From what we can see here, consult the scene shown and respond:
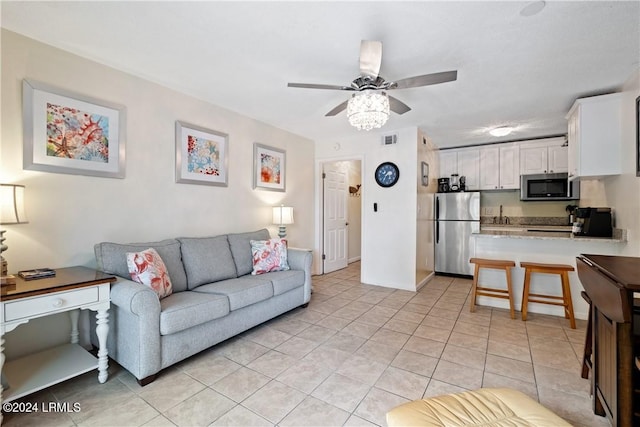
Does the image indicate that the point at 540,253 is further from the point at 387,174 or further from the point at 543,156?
the point at 543,156

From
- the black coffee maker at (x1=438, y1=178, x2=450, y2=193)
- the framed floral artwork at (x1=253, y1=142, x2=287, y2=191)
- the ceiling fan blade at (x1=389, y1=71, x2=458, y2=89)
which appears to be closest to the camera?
the ceiling fan blade at (x1=389, y1=71, x2=458, y2=89)

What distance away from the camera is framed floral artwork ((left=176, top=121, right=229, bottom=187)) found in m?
2.99

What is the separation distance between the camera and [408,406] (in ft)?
4.33

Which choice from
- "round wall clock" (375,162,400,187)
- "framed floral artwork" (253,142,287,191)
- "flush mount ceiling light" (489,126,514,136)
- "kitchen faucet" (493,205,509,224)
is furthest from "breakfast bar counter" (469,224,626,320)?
"framed floral artwork" (253,142,287,191)

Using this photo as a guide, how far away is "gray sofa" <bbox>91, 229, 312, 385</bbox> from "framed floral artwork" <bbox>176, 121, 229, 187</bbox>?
0.71 m

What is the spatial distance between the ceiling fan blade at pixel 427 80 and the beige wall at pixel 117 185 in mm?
2303

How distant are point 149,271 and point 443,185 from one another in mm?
5129

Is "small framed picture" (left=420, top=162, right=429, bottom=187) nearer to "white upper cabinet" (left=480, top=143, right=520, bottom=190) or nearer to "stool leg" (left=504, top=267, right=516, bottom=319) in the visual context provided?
"white upper cabinet" (left=480, top=143, right=520, bottom=190)

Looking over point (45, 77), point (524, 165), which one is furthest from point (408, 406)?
point (524, 165)

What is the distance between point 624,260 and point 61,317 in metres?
3.96

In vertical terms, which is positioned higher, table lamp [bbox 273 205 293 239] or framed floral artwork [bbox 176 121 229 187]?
framed floral artwork [bbox 176 121 229 187]

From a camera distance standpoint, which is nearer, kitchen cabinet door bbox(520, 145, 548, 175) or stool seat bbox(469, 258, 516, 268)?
stool seat bbox(469, 258, 516, 268)

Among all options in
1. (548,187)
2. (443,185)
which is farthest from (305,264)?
(548,187)

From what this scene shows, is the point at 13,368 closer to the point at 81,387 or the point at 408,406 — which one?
the point at 81,387
